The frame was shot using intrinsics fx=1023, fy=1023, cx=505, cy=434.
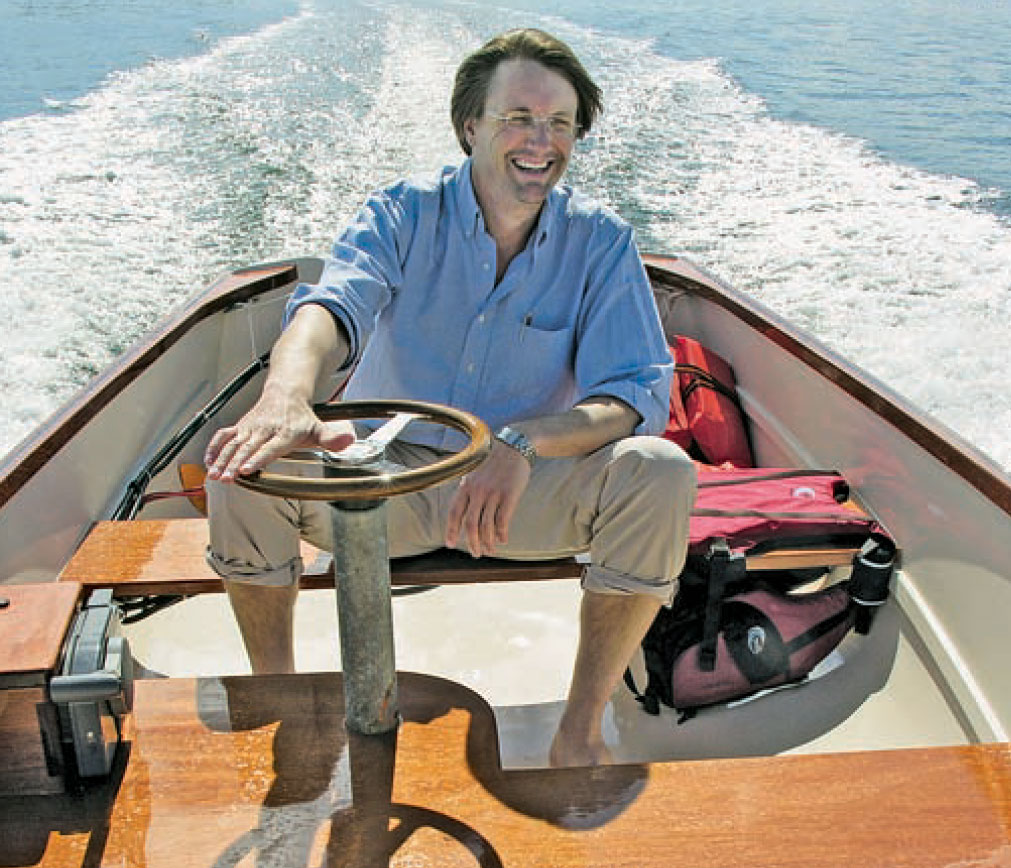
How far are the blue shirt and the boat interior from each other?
235 millimetres

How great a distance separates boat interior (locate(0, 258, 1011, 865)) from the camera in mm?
1060

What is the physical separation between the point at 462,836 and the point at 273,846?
183 millimetres

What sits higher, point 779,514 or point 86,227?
point 779,514

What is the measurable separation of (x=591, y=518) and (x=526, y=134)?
550 mm

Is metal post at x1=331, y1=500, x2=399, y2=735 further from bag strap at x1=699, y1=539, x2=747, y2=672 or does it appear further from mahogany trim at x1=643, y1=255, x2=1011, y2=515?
mahogany trim at x1=643, y1=255, x2=1011, y2=515

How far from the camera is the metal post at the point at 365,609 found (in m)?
0.94

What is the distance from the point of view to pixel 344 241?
1.48 m

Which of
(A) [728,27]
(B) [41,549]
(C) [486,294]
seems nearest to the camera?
(C) [486,294]

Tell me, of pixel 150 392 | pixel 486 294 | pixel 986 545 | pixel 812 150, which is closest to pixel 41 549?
pixel 150 392

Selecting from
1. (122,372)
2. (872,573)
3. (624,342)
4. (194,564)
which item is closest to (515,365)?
(624,342)

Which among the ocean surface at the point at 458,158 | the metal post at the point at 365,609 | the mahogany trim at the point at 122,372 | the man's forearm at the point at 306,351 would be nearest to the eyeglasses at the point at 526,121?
the man's forearm at the point at 306,351

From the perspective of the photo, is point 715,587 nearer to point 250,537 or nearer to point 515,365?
point 515,365

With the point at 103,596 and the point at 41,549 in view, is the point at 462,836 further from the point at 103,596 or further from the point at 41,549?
the point at 41,549

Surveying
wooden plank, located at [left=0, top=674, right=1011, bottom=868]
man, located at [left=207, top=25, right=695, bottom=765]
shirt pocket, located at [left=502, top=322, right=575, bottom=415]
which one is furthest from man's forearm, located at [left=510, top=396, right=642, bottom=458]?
wooden plank, located at [left=0, top=674, right=1011, bottom=868]
